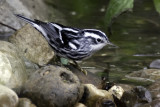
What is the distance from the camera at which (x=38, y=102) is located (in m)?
5.36

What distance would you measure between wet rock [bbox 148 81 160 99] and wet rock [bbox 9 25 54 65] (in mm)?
1411

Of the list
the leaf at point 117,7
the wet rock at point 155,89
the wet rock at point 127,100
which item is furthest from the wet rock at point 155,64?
the wet rock at point 127,100

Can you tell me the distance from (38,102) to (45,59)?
4.73 ft

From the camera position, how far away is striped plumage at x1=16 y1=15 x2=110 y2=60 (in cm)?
633

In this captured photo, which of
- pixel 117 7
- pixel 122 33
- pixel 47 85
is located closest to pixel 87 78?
pixel 117 7

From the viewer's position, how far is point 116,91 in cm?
624

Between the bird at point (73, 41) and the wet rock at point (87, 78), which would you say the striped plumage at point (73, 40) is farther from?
the wet rock at point (87, 78)

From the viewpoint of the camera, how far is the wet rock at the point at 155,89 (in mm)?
6137

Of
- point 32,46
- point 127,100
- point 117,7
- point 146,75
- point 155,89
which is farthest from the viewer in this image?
point 146,75

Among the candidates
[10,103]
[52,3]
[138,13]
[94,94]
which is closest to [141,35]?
[138,13]

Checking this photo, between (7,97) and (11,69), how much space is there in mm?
540

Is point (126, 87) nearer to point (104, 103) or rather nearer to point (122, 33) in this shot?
point (104, 103)

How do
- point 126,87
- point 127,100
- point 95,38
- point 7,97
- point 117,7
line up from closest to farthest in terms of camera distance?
point 7,97
point 127,100
point 117,7
point 95,38
point 126,87

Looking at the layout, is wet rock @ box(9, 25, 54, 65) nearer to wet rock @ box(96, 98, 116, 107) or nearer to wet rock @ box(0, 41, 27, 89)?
wet rock @ box(0, 41, 27, 89)
